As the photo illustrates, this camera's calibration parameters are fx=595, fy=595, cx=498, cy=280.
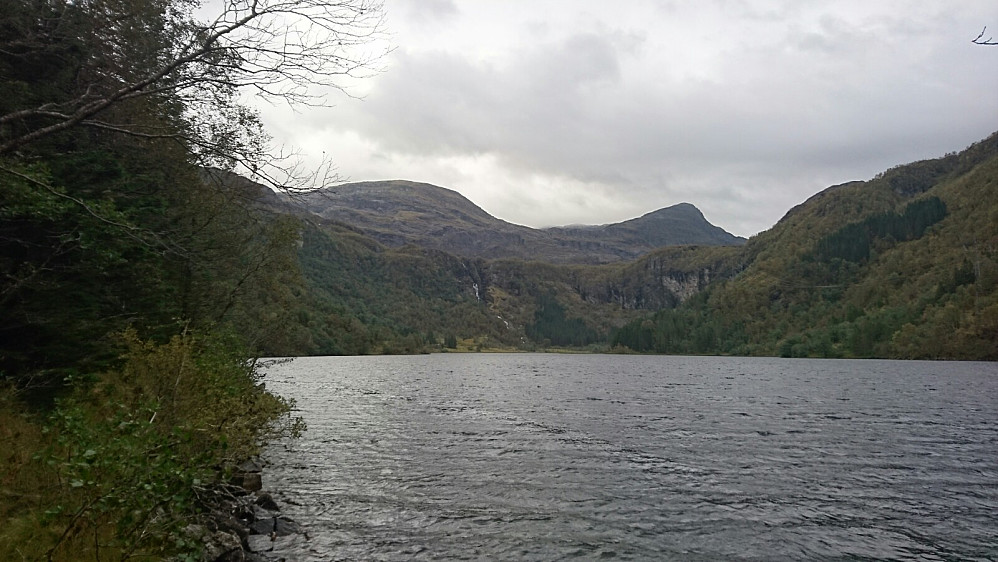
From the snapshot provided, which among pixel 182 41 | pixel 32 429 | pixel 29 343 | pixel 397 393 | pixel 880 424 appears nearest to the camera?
pixel 182 41

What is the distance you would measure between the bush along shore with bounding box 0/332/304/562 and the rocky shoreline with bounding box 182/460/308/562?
52 mm

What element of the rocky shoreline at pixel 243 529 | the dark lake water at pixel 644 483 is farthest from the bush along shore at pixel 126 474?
the dark lake water at pixel 644 483

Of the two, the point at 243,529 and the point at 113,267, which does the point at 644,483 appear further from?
the point at 113,267

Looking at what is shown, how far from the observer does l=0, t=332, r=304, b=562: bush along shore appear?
10.3m

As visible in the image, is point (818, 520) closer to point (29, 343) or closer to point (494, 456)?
point (494, 456)

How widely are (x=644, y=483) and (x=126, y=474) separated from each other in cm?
2163

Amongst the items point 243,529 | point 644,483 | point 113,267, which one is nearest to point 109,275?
point 113,267

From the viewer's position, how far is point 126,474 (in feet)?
36.2

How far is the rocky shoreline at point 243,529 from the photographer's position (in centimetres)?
1519

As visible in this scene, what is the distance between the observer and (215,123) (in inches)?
583

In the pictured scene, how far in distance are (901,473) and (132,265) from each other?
35290mm

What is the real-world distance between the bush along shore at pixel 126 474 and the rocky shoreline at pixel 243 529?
0.17ft

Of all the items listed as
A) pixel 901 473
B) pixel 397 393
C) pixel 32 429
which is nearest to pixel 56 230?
pixel 32 429

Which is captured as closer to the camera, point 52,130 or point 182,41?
point 52,130
